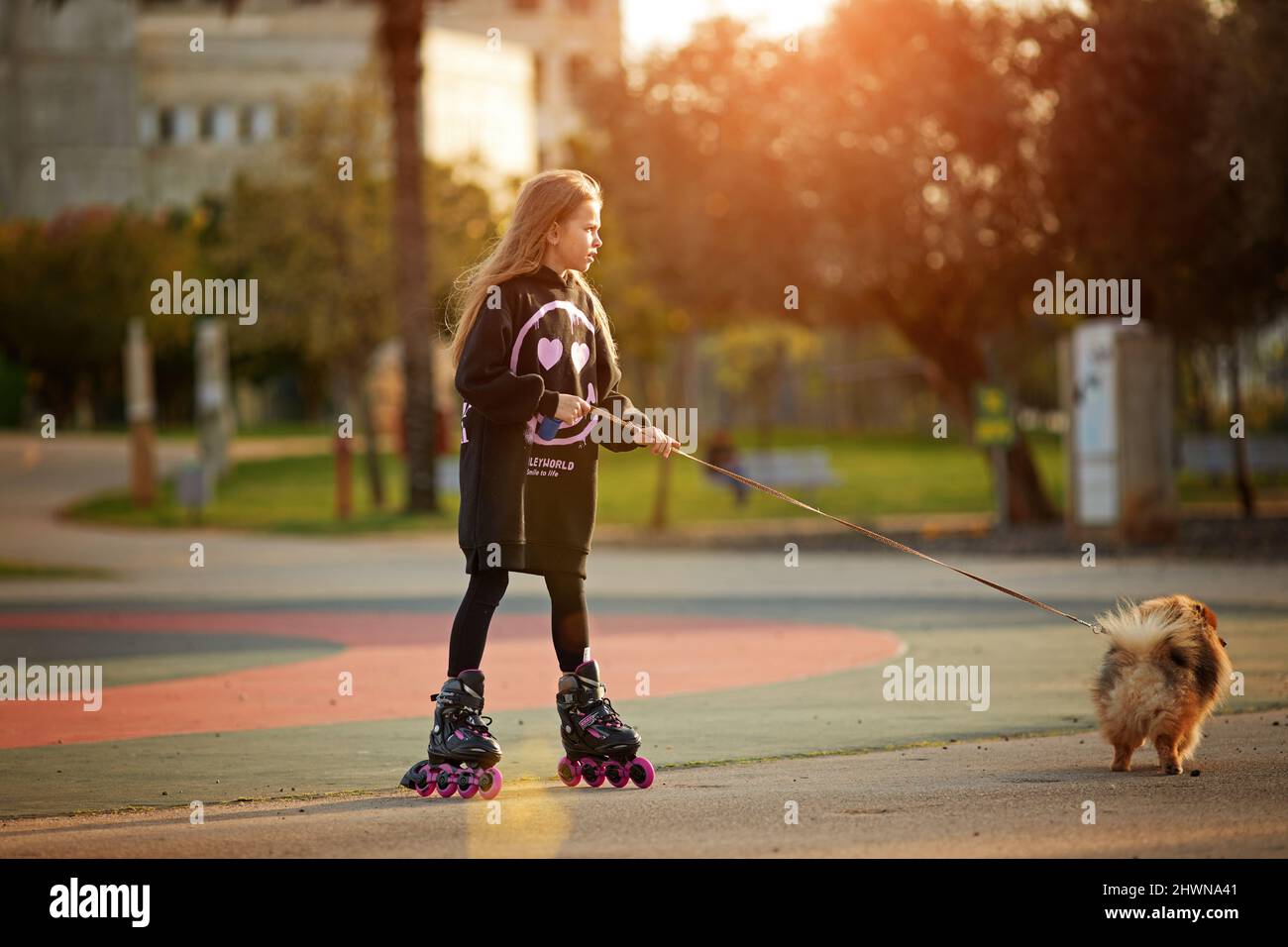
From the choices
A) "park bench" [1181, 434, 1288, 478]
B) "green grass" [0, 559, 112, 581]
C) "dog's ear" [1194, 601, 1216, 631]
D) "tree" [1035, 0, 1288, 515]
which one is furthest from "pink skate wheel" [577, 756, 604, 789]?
"park bench" [1181, 434, 1288, 478]

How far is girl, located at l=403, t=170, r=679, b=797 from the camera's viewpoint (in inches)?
283

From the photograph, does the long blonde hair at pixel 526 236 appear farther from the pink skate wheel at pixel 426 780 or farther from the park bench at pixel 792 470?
the park bench at pixel 792 470

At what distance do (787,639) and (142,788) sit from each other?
7128 mm

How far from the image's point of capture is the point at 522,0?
98.5m

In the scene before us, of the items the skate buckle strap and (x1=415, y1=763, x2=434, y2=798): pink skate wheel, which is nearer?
(x1=415, y1=763, x2=434, y2=798): pink skate wheel

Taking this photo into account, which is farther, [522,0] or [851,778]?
[522,0]

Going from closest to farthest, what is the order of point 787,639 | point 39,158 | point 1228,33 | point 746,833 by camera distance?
point 746,833 → point 787,639 → point 1228,33 → point 39,158

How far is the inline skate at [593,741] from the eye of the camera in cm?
730

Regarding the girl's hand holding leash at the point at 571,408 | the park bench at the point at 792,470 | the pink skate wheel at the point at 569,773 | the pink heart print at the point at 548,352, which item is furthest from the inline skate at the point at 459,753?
the park bench at the point at 792,470

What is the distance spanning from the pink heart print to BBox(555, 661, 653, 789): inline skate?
111cm

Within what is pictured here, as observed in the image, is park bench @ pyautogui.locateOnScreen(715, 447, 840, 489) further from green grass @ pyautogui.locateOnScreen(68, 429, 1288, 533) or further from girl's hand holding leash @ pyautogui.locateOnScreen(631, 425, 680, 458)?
girl's hand holding leash @ pyautogui.locateOnScreen(631, 425, 680, 458)

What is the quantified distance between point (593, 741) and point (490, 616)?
0.58 meters
